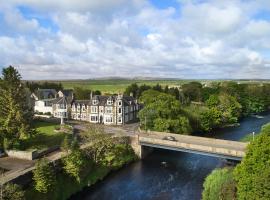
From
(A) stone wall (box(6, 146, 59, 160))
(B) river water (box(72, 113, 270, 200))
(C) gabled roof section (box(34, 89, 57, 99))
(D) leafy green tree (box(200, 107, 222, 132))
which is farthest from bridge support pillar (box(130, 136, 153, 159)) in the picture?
(C) gabled roof section (box(34, 89, 57, 99))

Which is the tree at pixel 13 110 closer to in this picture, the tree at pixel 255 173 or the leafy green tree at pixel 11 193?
the leafy green tree at pixel 11 193

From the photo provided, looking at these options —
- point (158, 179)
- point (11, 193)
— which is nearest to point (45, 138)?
point (158, 179)

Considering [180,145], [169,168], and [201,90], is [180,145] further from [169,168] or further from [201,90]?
[201,90]

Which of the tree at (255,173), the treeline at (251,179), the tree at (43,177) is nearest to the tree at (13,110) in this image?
the tree at (43,177)

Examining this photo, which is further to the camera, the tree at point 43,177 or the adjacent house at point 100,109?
the adjacent house at point 100,109

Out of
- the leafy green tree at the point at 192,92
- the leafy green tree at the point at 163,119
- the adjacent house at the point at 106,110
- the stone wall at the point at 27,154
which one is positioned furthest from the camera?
the leafy green tree at the point at 192,92

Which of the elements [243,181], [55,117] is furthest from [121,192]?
[55,117]

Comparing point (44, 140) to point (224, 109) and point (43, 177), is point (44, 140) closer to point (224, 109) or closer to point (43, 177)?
point (43, 177)
